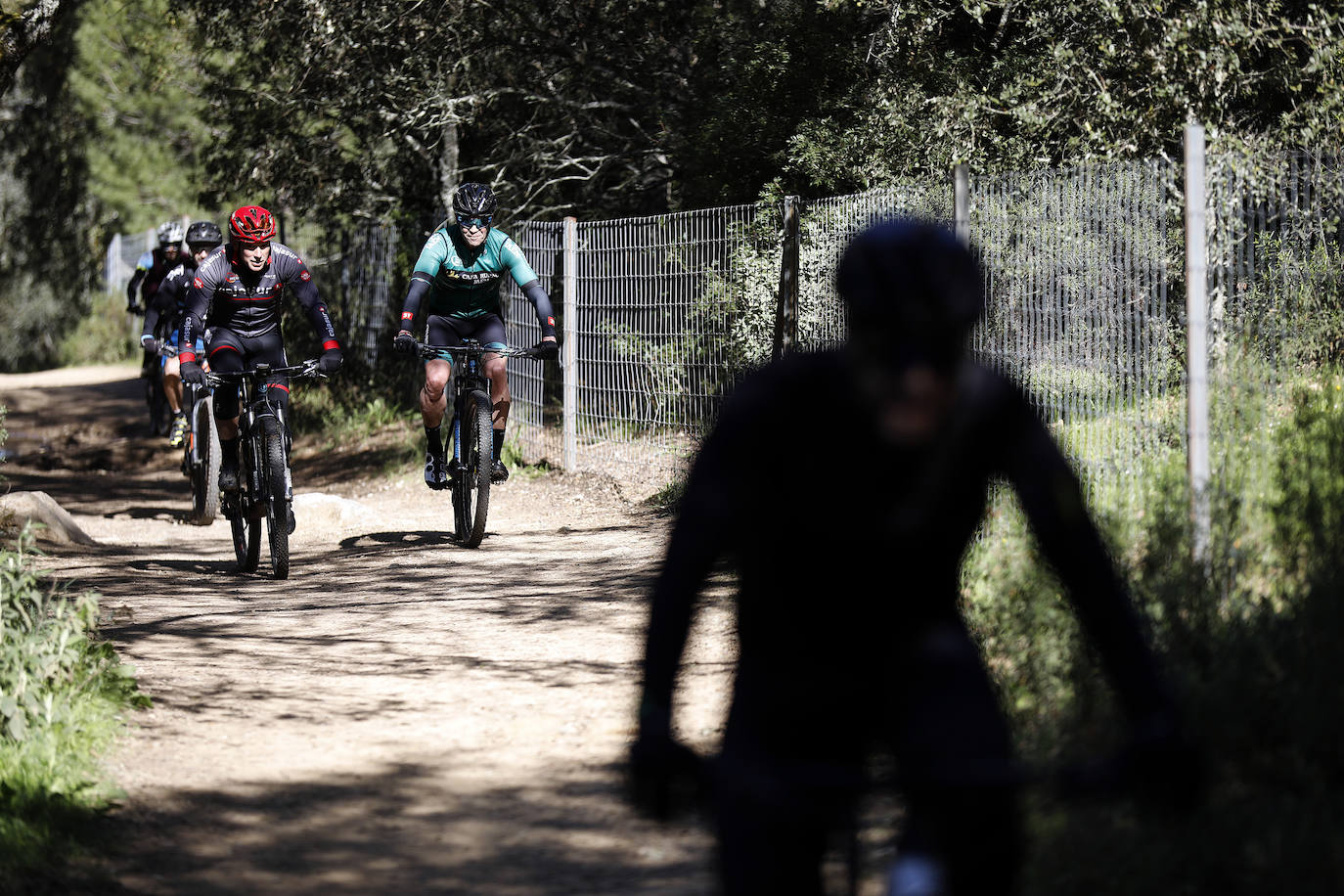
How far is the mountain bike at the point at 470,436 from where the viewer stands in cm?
1041

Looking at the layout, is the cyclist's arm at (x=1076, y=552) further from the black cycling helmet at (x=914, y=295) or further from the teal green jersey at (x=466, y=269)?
the teal green jersey at (x=466, y=269)

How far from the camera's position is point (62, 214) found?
4331 cm

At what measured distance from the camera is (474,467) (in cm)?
1054

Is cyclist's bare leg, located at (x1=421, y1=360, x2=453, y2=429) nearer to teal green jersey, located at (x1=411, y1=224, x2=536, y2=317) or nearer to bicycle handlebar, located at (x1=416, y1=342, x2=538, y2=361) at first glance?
bicycle handlebar, located at (x1=416, y1=342, x2=538, y2=361)

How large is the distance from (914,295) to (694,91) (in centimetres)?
1482

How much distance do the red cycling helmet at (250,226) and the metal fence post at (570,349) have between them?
177 inches

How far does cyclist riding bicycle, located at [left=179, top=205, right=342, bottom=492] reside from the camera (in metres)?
9.59

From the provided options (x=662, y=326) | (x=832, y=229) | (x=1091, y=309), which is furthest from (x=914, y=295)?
(x=662, y=326)

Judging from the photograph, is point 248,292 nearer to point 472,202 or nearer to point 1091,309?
point 472,202

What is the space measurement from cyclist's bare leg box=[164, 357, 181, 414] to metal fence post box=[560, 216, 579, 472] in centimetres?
349

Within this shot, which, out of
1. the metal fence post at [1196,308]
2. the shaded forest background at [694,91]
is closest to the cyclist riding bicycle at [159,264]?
the shaded forest background at [694,91]

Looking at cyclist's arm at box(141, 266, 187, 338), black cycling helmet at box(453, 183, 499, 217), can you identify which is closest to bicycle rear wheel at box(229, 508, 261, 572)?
black cycling helmet at box(453, 183, 499, 217)

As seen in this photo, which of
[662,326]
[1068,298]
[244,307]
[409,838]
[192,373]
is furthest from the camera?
[662,326]

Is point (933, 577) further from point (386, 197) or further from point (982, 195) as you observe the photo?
point (386, 197)
